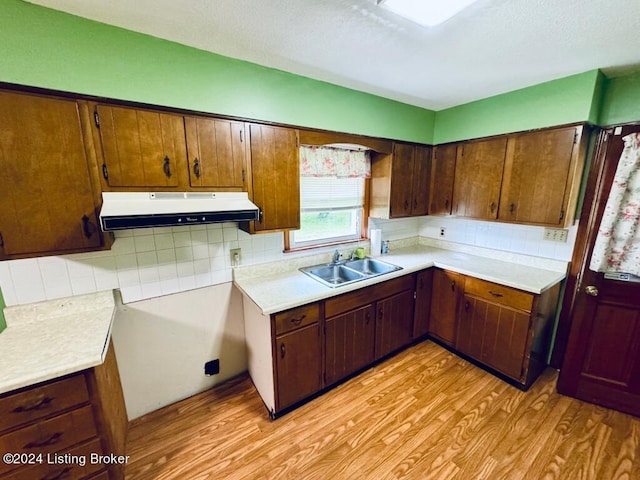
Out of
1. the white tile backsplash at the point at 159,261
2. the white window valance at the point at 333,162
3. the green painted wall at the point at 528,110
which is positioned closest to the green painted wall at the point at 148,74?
the white window valance at the point at 333,162

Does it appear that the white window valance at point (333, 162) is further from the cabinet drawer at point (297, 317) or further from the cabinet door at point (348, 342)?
the cabinet door at point (348, 342)

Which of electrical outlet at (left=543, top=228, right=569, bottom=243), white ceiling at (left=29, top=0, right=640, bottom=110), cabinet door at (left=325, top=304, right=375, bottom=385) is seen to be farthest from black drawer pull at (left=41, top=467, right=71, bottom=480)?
electrical outlet at (left=543, top=228, right=569, bottom=243)

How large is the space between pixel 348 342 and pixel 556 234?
2.03 metres

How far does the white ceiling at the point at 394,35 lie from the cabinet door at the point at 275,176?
487mm

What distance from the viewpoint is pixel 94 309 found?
1.64 metres

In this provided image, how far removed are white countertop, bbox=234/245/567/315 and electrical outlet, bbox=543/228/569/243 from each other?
209mm

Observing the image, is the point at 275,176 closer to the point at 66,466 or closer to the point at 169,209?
the point at 169,209

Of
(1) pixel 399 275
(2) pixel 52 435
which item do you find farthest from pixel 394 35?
(2) pixel 52 435

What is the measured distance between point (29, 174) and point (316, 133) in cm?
169

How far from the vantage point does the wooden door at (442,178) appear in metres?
2.76

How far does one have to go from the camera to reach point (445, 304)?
261 centimetres

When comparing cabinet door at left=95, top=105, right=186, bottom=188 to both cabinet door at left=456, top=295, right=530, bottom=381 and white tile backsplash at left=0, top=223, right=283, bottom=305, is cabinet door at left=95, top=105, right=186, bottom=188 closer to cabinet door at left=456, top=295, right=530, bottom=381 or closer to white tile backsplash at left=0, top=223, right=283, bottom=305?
white tile backsplash at left=0, top=223, right=283, bottom=305

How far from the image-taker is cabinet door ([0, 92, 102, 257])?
47.9 inches

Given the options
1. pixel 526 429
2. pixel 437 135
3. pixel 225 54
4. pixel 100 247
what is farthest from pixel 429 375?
pixel 225 54
